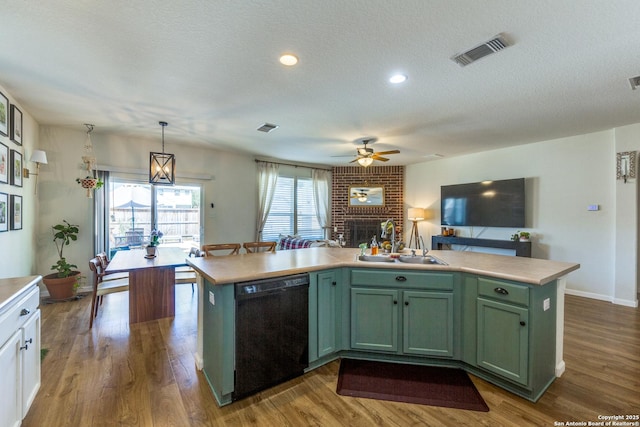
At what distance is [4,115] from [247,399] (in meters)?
3.68

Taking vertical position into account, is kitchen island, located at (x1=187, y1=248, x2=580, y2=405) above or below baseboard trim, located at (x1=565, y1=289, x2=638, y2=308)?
above

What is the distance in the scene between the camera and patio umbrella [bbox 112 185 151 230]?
4914 millimetres

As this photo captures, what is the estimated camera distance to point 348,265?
2496mm

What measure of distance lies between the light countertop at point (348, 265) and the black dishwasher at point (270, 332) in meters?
0.10

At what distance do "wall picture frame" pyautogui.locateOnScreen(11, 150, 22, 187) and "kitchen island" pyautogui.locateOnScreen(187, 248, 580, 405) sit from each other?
2630mm

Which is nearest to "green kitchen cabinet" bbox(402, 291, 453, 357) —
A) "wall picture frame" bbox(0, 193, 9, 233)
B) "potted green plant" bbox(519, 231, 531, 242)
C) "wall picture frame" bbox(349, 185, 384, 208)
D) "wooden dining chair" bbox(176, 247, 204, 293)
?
"wooden dining chair" bbox(176, 247, 204, 293)

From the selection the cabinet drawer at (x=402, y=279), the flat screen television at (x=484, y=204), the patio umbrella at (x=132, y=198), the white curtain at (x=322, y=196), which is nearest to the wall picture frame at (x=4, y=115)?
the patio umbrella at (x=132, y=198)

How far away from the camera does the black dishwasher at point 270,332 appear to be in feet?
6.57

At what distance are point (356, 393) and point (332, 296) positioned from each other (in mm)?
732

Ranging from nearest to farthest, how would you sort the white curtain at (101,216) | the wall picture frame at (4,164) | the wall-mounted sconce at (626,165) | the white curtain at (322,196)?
the wall picture frame at (4,164)
the wall-mounted sconce at (626,165)
the white curtain at (101,216)
the white curtain at (322,196)

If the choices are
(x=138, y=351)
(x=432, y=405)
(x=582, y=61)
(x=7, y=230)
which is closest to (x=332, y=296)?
(x=432, y=405)

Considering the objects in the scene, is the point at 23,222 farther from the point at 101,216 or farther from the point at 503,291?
the point at 503,291

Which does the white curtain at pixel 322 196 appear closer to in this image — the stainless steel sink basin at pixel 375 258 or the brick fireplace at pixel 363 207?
the brick fireplace at pixel 363 207

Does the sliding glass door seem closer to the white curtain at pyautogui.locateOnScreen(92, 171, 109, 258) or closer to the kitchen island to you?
the white curtain at pyautogui.locateOnScreen(92, 171, 109, 258)
